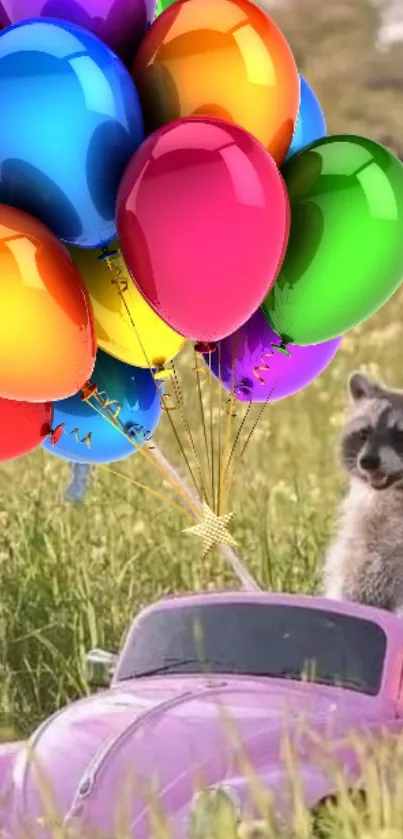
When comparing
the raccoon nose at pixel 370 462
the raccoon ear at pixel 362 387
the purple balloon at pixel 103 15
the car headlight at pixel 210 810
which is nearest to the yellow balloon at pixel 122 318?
the purple balloon at pixel 103 15

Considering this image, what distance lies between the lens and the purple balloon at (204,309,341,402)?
288 cm

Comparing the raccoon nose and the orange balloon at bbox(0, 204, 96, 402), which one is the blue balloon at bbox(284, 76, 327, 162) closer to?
the orange balloon at bbox(0, 204, 96, 402)

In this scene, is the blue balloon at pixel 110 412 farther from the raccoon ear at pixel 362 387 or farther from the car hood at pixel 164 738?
the raccoon ear at pixel 362 387

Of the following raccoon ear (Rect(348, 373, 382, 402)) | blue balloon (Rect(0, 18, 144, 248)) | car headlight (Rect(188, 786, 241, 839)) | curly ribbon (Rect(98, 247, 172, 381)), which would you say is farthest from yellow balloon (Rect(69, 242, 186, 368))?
raccoon ear (Rect(348, 373, 382, 402))

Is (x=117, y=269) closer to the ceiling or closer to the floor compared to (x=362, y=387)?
closer to the ceiling

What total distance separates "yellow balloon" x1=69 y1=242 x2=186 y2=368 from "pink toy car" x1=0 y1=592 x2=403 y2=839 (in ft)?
2.55

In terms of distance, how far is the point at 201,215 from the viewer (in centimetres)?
231

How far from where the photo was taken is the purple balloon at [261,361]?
9.45 feet

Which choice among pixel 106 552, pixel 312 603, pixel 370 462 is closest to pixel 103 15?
pixel 312 603

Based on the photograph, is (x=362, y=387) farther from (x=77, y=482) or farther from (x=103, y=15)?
(x=103, y=15)

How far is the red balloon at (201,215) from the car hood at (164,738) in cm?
93

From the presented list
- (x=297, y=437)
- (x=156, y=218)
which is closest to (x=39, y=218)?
(x=156, y=218)

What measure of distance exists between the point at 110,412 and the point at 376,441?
164 centimetres

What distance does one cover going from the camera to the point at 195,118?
2.35 m
